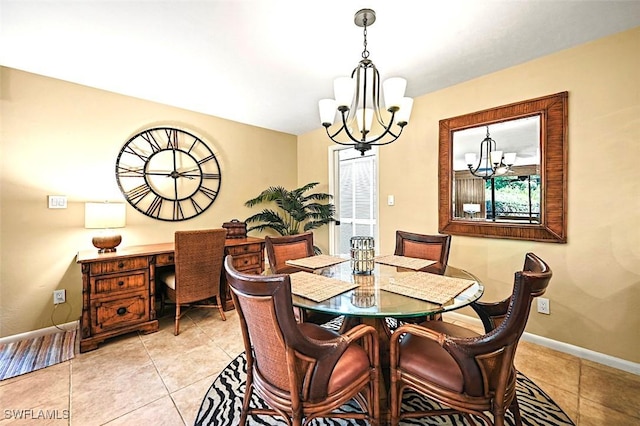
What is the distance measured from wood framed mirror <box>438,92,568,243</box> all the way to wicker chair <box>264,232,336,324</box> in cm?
152

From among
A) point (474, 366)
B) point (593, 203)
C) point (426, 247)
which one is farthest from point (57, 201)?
Result: point (593, 203)

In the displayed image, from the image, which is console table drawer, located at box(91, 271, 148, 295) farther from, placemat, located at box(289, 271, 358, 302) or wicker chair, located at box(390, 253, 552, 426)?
wicker chair, located at box(390, 253, 552, 426)

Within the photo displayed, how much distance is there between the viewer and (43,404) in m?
1.67

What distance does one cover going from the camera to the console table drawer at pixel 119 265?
7.56 ft

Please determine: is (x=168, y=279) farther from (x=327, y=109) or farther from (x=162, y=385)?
(x=327, y=109)

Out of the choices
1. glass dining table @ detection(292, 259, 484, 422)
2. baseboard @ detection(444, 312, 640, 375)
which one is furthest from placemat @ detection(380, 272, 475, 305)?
baseboard @ detection(444, 312, 640, 375)

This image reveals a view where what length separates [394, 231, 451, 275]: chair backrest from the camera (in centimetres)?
217

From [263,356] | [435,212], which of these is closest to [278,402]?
[263,356]

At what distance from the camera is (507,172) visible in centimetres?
251

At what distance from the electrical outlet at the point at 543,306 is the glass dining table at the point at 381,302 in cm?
113

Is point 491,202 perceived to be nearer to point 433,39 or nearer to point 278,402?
point 433,39

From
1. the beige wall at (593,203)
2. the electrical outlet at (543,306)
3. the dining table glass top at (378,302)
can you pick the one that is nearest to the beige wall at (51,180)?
the dining table glass top at (378,302)

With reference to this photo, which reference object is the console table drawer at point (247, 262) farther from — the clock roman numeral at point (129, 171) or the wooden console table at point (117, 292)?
the clock roman numeral at point (129, 171)

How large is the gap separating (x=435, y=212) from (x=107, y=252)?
3306 millimetres
